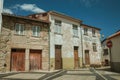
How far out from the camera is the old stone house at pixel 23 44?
53.4 feet

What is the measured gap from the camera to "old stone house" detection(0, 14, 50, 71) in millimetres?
16281

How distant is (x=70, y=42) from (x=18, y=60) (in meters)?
9.29

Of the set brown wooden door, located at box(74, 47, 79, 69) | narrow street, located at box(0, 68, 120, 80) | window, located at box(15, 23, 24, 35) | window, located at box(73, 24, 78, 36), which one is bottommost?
narrow street, located at box(0, 68, 120, 80)

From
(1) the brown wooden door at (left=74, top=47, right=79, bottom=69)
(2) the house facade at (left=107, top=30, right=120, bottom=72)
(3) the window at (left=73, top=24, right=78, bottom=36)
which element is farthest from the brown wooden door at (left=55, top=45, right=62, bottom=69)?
(2) the house facade at (left=107, top=30, right=120, bottom=72)

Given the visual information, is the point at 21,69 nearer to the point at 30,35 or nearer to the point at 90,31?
the point at 30,35

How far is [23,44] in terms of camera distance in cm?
1772

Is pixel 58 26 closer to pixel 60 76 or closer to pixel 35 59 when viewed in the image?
pixel 35 59

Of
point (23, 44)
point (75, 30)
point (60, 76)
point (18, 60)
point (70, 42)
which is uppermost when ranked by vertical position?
point (75, 30)

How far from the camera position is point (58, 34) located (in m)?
22.0

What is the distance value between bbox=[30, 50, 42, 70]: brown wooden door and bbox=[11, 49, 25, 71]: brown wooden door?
3.95ft

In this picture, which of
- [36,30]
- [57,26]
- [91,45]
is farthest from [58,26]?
[91,45]

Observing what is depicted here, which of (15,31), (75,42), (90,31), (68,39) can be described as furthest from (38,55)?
(90,31)

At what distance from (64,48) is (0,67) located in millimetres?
9874

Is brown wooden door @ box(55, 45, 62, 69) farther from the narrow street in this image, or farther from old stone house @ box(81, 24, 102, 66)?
the narrow street
